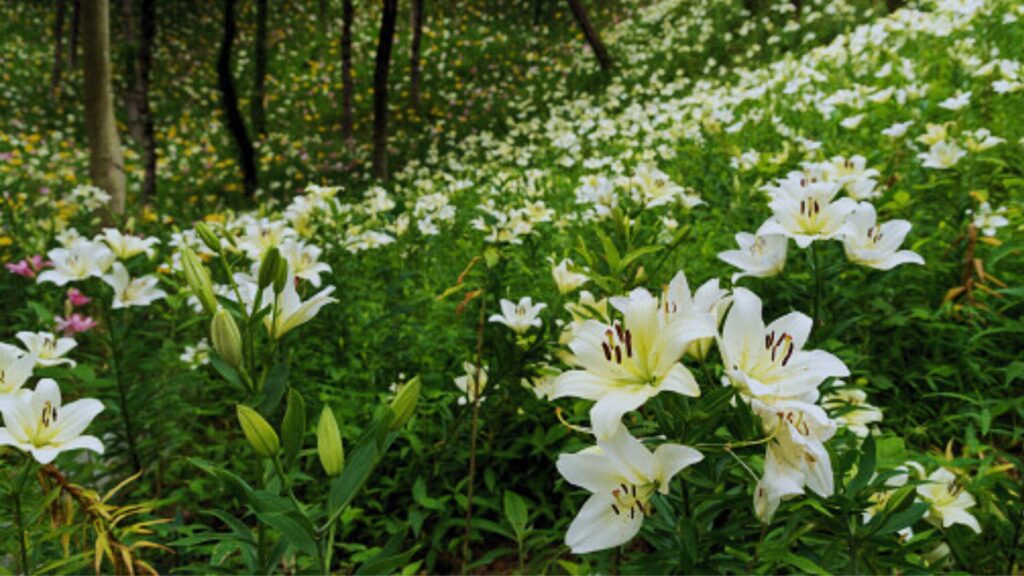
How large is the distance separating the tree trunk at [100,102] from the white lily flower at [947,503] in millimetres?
4595

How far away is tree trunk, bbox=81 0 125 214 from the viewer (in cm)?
411

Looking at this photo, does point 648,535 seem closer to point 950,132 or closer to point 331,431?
point 331,431

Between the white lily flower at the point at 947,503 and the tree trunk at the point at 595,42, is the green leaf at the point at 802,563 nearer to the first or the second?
the white lily flower at the point at 947,503

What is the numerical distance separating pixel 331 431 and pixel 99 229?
4245mm

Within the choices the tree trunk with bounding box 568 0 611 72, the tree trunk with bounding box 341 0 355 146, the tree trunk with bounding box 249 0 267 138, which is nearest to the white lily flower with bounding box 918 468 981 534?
the tree trunk with bounding box 341 0 355 146

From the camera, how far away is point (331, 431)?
30.5 inches

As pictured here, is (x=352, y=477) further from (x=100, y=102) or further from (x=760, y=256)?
(x=100, y=102)

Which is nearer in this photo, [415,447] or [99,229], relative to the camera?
[415,447]

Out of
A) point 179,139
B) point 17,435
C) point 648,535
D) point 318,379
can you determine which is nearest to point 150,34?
point 179,139

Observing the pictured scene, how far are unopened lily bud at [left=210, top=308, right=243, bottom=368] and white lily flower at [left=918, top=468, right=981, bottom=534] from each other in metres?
1.16

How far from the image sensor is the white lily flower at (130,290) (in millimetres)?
1858

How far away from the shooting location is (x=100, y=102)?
4.23 m

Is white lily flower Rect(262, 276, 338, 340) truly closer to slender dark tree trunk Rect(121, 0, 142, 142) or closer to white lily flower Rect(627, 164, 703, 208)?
white lily flower Rect(627, 164, 703, 208)

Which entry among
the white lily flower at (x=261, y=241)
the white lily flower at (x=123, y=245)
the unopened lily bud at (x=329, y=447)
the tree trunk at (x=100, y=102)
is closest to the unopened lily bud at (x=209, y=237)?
the unopened lily bud at (x=329, y=447)
